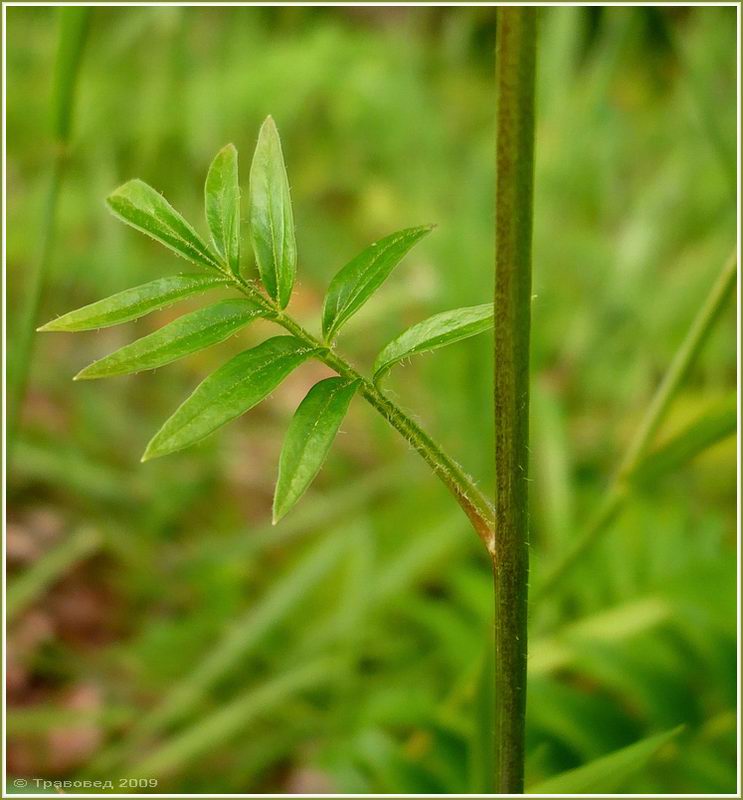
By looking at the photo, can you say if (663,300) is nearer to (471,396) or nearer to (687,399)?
(687,399)

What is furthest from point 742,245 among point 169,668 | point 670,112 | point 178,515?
point 670,112

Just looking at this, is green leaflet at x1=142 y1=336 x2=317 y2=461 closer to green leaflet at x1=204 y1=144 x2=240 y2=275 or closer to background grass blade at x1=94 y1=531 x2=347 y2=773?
green leaflet at x1=204 y1=144 x2=240 y2=275

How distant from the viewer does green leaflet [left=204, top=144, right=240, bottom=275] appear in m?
0.30

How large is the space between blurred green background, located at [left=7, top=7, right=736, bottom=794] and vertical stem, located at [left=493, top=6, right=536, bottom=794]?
0.08 metres

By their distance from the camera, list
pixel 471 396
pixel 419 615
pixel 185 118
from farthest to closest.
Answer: pixel 185 118 → pixel 471 396 → pixel 419 615

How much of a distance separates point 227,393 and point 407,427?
2.4 inches

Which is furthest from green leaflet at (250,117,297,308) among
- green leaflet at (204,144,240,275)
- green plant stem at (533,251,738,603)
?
green plant stem at (533,251,738,603)

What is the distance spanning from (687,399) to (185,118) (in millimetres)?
1148

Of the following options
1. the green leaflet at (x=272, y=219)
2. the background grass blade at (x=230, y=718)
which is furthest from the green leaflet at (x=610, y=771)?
the background grass blade at (x=230, y=718)

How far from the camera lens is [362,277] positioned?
30cm

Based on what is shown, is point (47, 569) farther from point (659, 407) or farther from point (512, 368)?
point (512, 368)

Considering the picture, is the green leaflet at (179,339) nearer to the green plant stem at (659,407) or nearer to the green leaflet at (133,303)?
the green leaflet at (133,303)

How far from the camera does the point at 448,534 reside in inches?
43.0

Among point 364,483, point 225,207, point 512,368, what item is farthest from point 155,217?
point 364,483
